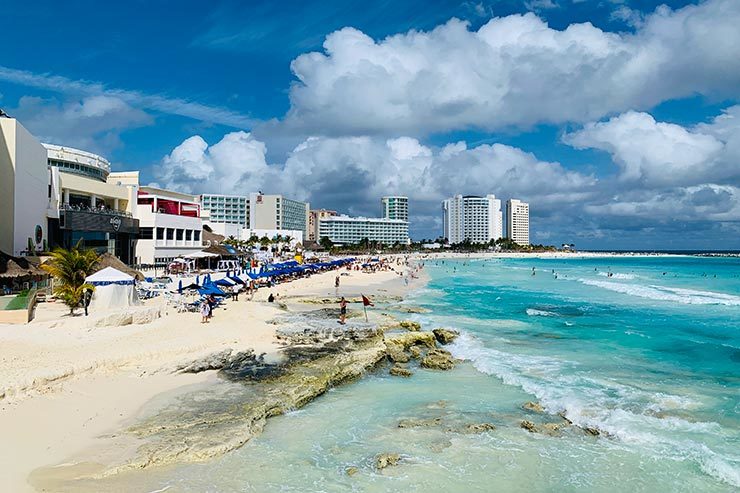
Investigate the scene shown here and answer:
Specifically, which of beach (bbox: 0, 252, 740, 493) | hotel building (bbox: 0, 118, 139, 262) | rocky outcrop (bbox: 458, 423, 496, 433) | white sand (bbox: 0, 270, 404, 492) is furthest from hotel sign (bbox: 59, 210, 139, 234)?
rocky outcrop (bbox: 458, 423, 496, 433)

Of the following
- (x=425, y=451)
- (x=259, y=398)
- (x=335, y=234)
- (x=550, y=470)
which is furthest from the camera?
(x=335, y=234)

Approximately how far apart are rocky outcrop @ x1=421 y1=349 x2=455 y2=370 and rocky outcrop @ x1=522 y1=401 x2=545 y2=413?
4.24m

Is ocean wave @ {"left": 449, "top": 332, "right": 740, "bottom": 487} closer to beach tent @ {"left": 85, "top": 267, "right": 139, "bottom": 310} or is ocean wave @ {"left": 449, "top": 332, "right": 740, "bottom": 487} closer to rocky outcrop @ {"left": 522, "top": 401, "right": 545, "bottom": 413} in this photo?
rocky outcrop @ {"left": 522, "top": 401, "right": 545, "bottom": 413}

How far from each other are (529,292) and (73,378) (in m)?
44.7

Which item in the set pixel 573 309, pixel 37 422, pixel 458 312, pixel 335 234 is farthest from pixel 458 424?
pixel 335 234

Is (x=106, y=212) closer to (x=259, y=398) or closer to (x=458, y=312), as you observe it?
(x=458, y=312)

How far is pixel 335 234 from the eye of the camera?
197625 millimetres

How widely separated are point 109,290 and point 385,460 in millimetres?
17556

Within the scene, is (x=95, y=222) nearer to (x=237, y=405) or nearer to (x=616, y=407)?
(x=237, y=405)

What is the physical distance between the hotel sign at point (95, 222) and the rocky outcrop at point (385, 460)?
3708cm

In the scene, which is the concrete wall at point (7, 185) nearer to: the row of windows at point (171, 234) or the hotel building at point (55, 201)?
the hotel building at point (55, 201)

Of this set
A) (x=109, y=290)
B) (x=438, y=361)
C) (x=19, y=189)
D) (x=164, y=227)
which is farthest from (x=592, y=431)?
(x=164, y=227)

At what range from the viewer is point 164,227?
179ft

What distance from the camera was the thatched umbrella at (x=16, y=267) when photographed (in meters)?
25.8
